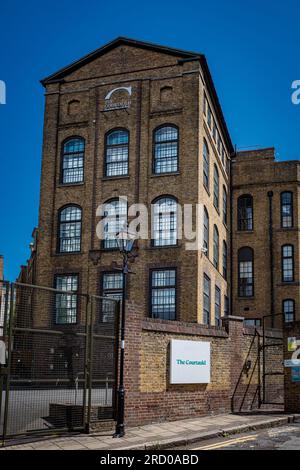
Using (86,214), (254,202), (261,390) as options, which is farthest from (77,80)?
(261,390)

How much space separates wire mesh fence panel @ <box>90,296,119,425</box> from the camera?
13992 mm

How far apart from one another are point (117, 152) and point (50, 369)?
18.2 metres

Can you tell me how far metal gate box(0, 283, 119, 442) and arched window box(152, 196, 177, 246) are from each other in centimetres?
1257

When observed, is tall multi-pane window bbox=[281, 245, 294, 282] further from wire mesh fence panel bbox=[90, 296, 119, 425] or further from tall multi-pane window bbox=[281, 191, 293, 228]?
wire mesh fence panel bbox=[90, 296, 119, 425]

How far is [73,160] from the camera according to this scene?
29891 millimetres

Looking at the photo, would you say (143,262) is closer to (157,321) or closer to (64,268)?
(64,268)

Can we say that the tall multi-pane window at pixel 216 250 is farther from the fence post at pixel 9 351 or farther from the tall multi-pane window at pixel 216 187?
the fence post at pixel 9 351

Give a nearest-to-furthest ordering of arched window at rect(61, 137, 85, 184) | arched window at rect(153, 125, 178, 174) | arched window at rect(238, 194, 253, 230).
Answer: arched window at rect(153, 125, 178, 174), arched window at rect(61, 137, 85, 184), arched window at rect(238, 194, 253, 230)

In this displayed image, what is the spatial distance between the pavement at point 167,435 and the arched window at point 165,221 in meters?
10.9

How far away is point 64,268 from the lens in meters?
28.6

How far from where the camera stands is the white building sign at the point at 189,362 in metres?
16.5

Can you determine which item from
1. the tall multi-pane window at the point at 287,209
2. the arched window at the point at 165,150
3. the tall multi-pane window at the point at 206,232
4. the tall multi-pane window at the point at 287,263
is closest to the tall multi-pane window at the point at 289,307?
the tall multi-pane window at the point at 287,263

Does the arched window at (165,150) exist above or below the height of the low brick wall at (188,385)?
above

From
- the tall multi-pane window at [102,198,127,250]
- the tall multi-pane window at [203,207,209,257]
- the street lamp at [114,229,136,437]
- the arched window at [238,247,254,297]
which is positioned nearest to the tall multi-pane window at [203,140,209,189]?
the tall multi-pane window at [203,207,209,257]
